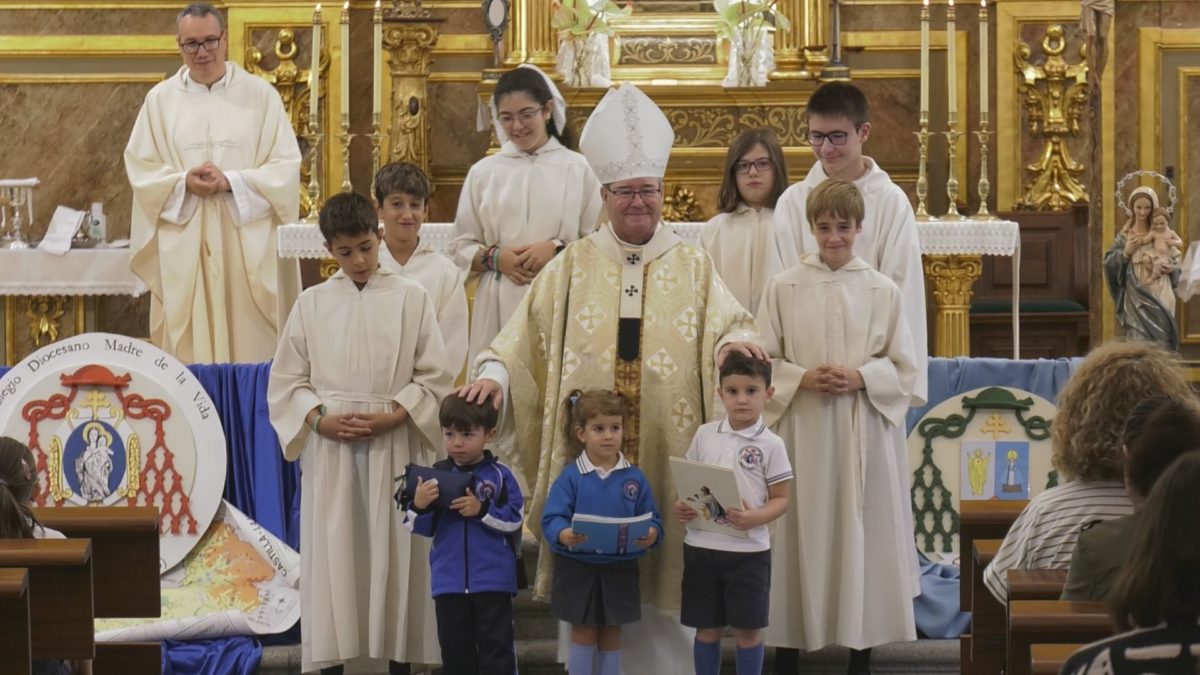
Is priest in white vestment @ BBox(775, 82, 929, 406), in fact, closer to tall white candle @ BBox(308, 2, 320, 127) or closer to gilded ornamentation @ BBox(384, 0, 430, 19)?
tall white candle @ BBox(308, 2, 320, 127)

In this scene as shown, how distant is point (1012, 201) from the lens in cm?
1083

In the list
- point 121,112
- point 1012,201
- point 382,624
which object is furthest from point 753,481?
point 121,112

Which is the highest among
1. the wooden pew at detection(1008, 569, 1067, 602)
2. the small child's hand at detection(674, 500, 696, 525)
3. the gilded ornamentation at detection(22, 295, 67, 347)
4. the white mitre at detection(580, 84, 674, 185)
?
the white mitre at detection(580, 84, 674, 185)

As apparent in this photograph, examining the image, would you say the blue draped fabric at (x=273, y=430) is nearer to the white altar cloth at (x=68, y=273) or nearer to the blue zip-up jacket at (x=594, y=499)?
the blue zip-up jacket at (x=594, y=499)

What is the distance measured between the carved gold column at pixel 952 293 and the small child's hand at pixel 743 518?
11.5 ft

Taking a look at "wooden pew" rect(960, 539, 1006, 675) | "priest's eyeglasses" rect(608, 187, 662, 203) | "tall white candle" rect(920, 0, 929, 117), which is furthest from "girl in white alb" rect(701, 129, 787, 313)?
"wooden pew" rect(960, 539, 1006, 675)

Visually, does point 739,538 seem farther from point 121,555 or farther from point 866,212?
point 121,555

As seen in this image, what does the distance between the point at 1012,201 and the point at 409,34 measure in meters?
3.51

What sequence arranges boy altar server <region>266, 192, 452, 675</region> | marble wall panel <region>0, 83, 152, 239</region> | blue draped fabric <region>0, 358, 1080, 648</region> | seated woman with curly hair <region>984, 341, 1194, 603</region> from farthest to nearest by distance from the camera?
1. marble wall panel <region>0, 83, 152, 239</region>
2. blue draped fabric <region>0, 358, 1080, 648</region>
3. boy altar server <region>266, 192, 452, 675</region>
4. seated woman with curly hair <region>984, 341, 1194, 603</region>

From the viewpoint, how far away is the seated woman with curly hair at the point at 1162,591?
10.4 ft

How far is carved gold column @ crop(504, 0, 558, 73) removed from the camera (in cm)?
1044

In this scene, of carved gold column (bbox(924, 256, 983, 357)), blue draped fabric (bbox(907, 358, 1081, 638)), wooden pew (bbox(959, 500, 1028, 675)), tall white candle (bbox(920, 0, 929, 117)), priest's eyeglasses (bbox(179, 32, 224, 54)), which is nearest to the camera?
wooden pew (bbox(959, 500, 1028, 675))

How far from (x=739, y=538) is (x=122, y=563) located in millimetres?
1701

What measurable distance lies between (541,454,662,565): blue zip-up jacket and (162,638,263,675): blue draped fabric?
55.1 inches
